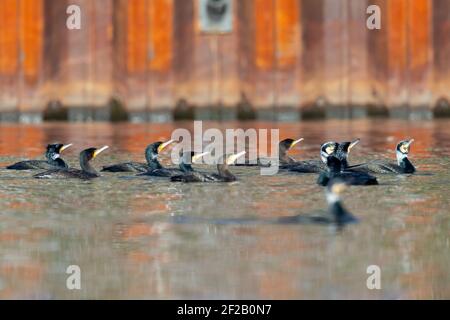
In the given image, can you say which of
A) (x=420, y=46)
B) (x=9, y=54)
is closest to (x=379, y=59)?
(x=420, y=46)

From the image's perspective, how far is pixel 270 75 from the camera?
3097cm

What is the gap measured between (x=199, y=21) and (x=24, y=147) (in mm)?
9336

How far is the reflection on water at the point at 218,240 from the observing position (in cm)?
925

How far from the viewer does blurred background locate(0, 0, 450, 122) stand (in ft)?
101

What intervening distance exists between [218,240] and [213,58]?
19.8 metres

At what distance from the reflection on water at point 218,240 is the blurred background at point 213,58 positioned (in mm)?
12609

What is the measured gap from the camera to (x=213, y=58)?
101 feet

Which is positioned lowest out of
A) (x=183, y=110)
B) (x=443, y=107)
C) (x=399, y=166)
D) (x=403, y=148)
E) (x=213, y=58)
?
(x=443, y=107)

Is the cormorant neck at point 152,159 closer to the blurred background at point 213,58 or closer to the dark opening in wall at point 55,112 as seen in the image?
the blurred background at point 213,58

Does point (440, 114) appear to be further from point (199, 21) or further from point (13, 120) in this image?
point (13, 120)

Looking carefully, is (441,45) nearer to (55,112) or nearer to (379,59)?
(379,59)

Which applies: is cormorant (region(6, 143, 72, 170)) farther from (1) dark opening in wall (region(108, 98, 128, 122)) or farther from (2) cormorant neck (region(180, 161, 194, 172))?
(1) dark opening in wall (region(108, 98, 128, 122))

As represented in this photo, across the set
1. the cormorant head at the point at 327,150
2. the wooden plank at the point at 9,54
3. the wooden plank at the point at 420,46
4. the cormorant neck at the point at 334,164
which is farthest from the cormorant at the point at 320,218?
the wooden plank at the point at 420,46

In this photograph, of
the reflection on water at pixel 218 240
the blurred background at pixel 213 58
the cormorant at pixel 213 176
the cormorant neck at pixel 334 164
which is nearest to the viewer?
the reflection on water at pixel 218 240
